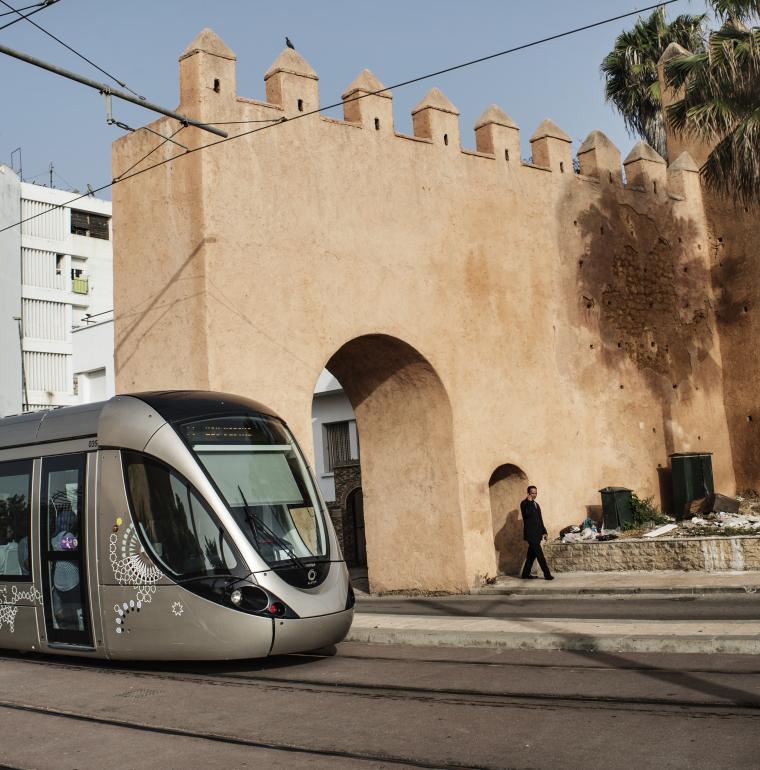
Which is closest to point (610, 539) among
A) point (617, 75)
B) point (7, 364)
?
point (617, 75)

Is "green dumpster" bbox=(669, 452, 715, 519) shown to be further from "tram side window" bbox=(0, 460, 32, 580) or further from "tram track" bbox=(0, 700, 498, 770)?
"tram track" bbox=(0, 700, 498, 770)

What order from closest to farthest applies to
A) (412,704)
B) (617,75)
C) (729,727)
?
(729,727), (412,704), (617,75)

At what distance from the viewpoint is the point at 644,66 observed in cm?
3575

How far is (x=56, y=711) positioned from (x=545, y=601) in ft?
30.1

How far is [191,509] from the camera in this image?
941 cm

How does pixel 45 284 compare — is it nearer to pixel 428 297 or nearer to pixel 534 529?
pixel 428 297

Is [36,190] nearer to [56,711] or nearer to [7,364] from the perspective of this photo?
[7,364]

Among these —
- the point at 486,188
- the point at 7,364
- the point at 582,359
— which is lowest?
the point at 582,359

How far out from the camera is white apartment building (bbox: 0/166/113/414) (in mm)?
51906

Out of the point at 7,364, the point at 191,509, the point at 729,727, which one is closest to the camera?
the point at 729,727

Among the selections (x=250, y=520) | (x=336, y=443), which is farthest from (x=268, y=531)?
(x=336, y=443)

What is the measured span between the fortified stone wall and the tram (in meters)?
4.80

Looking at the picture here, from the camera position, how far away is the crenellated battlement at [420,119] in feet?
51.0

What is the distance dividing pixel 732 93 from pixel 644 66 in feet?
59.8
